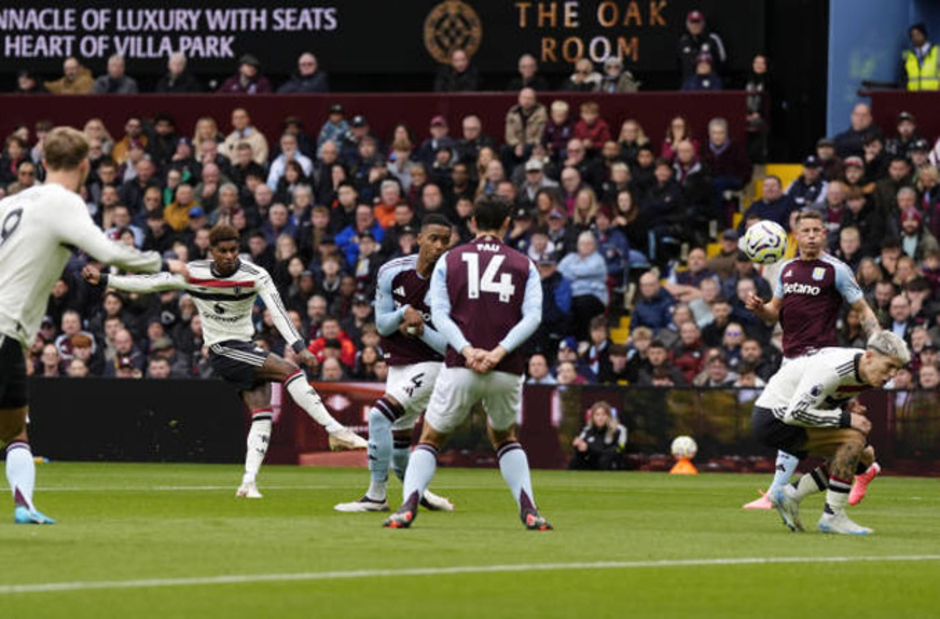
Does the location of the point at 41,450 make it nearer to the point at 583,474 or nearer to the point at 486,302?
the point at 583,474

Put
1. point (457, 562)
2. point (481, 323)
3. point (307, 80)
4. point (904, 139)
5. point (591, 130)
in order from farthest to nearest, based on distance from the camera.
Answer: point (307, 80)
point (591, 130)
point (904, 139)
point (481, 323)
point (457, 562)

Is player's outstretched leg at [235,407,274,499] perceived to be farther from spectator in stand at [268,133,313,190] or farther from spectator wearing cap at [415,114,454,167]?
spectator in stand at [268,133,313,190]

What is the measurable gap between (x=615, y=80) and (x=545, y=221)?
13.4 feet

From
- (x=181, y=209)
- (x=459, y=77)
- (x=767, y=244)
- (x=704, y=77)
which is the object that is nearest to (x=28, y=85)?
(x=181, y=209)

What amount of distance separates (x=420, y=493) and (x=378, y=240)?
49.0 feet

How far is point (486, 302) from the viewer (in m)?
12.4

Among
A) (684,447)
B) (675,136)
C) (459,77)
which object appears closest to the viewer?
(684,447)

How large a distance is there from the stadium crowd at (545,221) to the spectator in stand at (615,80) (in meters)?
0.05

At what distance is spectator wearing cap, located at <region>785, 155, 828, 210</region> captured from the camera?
2589 cm

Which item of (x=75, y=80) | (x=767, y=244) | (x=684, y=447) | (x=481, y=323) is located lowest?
(x=684, y=447)

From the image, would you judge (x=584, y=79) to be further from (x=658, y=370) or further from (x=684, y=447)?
(x=684, y=447)

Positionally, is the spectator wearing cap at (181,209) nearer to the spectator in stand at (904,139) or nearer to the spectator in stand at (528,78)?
the spectator in stand at (528,78)

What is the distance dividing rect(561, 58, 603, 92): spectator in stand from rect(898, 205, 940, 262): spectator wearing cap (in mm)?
6338

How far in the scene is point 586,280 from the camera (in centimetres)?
2588
